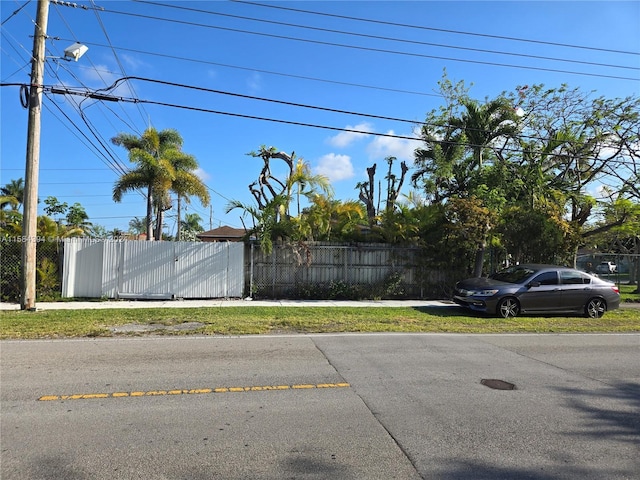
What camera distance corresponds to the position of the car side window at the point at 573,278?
12.7 metres

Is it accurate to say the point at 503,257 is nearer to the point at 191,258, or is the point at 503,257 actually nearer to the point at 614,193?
the point at 614,193

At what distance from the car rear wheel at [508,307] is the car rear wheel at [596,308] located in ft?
7.60

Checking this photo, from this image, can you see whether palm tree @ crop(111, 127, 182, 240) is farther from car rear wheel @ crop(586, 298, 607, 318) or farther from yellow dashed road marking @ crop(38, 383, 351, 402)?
car rear wheel @ crop(586, 298, 607, 318)

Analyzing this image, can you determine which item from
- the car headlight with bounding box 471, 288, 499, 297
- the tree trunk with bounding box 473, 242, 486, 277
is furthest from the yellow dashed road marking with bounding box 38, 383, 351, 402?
the tree trunk with bounding box 473, 242, 486, 277

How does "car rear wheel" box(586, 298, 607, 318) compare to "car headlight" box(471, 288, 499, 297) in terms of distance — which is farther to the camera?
"car rear wheel" box(586, 298, 607, 318)

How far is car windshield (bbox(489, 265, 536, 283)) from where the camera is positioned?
1281 cm

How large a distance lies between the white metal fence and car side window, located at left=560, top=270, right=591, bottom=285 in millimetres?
10049

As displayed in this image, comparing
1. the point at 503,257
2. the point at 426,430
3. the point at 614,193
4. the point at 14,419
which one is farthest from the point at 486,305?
the point at 614,193

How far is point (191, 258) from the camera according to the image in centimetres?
1491

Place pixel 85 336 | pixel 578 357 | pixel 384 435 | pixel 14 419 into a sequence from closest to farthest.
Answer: pixel 384 435 < pixel 14 419 < pixel 578 357 < pixel 85 336

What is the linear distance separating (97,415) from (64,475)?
1.25m

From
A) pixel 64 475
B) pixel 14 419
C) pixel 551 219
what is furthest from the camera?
pixel 551 219

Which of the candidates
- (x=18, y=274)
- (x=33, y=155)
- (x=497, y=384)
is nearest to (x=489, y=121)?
(x=497, y=384)

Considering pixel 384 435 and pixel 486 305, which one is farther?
pixel 486 305
